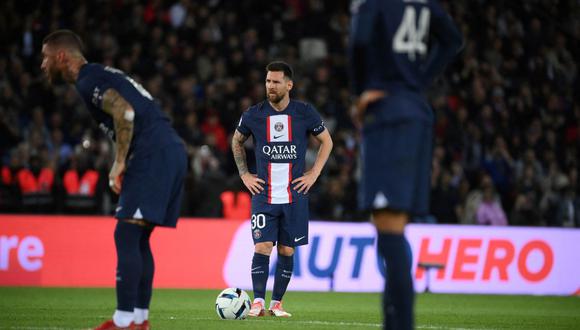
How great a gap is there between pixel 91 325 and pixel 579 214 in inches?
503

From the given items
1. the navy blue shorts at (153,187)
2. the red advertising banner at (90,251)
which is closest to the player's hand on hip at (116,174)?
the navy blue shorts at (153,187)

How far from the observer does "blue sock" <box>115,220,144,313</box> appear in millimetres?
7312

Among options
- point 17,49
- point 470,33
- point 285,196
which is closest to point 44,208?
point 17,49

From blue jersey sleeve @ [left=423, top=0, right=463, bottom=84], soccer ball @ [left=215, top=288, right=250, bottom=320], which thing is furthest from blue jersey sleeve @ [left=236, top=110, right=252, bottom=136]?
blue jersey sleeve @ [left=423, top=0, right=463, bottom=84]

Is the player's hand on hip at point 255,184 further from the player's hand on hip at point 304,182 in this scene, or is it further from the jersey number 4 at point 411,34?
the jersey number 4 at point 411,34

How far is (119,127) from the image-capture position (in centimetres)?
732

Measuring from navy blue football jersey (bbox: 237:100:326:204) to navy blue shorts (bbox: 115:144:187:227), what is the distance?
2.97 metres

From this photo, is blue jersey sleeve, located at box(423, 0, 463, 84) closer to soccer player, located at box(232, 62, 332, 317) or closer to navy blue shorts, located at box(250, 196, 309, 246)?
soccer player, located at box(232, 62, 332, 317)

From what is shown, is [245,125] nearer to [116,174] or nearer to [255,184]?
[255,184]

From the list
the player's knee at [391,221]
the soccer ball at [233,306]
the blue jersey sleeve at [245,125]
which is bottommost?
the soccer ball at [233,306]

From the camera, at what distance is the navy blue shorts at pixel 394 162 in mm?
5941

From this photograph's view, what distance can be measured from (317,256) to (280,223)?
5.83 metres

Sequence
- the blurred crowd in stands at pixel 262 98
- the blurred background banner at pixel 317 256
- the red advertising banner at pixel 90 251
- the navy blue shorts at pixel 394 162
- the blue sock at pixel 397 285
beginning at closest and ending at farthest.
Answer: the blue sock at pixel 397 285 < the navy blue shorts at pixel 394 162 < the red advertising banner at pixel 90 251 < the blurred background banner at pixel 317 256 < the blurred crowd in stands at pixel 262 98

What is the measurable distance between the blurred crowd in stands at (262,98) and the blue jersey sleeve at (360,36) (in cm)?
1157
